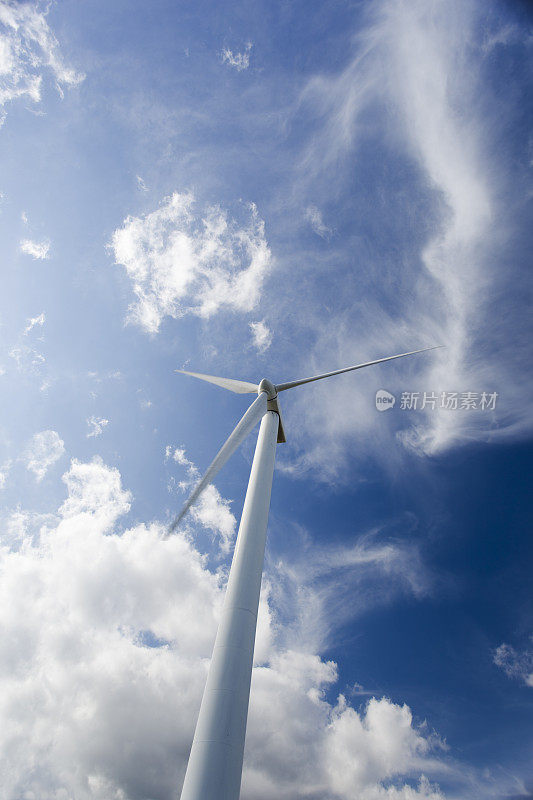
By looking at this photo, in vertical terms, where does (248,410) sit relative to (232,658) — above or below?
above

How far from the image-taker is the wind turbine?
14625 millimetres

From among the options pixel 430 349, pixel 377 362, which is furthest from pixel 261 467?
pixel 430 349

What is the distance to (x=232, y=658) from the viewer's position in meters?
17.0

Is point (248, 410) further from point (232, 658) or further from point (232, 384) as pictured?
point (232, 658)

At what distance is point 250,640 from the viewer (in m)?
18.0

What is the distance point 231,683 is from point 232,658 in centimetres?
86

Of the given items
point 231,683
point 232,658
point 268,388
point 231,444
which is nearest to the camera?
point 231,683

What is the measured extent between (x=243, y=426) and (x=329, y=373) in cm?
1165

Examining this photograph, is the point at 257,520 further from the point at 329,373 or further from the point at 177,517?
the point at 329,373

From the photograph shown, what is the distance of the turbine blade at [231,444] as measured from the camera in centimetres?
2208

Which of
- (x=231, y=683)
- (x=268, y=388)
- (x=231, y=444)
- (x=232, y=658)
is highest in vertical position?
(x=268, y=388)

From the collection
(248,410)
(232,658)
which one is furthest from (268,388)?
(232,658)

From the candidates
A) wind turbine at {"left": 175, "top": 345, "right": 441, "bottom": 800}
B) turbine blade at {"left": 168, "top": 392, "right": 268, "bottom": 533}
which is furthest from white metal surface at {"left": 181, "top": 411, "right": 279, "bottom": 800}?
turbine blade at {"left": 168, "top": 392, "right": 268, "bottom": 533}

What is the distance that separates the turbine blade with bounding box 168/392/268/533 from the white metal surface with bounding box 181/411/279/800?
2.88 metres
